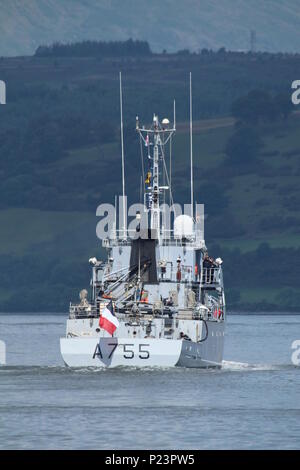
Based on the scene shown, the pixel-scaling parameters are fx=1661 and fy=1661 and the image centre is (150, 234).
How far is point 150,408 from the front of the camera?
7306cm

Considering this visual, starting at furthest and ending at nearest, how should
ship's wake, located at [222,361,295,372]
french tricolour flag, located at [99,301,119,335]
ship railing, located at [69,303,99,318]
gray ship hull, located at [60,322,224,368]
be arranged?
ship's wake, located at [222,361,295,372] → ship railing, located at [69,303,99,318] → gray ship hull, located at [60,322,224,368] → french tricolour flag, located at [99,301,119,335]

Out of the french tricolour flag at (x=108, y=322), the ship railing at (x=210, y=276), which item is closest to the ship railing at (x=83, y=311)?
the french tricolour flag at (x=108, y=322)

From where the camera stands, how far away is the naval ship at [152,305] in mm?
88562

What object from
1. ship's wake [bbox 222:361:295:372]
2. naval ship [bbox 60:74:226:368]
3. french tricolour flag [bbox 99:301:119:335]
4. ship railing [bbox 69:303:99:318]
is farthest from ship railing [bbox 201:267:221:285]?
french tricolour flag [bbox 99:301:119:335]

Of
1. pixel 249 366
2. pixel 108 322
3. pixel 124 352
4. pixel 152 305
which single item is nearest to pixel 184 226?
pixel 152 305

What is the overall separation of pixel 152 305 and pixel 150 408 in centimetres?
1985

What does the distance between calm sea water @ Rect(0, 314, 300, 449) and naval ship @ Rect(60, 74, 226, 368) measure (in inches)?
41.2

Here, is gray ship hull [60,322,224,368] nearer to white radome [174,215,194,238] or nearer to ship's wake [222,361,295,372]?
ship's wake [222,361,295,372]

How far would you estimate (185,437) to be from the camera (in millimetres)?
63438

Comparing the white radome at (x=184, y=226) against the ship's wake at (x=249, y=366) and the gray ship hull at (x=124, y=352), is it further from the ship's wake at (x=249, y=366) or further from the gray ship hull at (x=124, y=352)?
the gray ship hull at (x=124, y=352)

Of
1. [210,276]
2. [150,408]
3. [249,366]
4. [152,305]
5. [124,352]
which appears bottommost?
[150,408]

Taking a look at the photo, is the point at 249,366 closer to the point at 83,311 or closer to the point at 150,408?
the point at 83,311

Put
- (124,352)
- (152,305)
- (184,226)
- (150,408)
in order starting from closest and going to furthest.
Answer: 1. (150,408)
2. (124,352)
3. (152,305)
4. (184,226)

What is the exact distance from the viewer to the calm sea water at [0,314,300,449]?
206 ft
